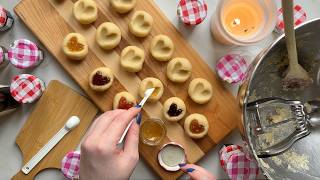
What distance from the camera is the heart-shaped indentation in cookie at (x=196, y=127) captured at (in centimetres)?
119

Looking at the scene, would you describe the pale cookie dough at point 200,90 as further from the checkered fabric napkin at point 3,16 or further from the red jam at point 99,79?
the checkered fabric napkin at point 3,16

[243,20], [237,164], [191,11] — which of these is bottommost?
[237,164]

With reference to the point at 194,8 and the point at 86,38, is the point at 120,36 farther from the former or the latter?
the point at 194,8

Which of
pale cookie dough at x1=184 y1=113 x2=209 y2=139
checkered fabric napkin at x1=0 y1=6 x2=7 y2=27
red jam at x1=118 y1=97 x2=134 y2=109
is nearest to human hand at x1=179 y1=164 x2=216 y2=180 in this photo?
pale cookie dough at x1=184 y1=113 x2=209 y2=139

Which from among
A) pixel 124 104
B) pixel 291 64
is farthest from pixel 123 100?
pixel 291 64

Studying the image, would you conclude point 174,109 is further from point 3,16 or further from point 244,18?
point 3,16

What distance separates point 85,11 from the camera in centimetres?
118

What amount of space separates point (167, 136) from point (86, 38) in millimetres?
370

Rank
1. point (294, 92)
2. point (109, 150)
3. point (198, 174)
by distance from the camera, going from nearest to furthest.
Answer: point (109, 150) < point (198, 174) < point (294, 92)

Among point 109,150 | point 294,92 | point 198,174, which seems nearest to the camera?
point 109,150

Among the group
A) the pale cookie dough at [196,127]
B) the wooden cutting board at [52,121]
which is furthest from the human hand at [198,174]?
the wooden cutting board at [52,121]

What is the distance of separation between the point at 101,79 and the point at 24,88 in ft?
0.73

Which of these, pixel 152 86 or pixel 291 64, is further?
pixel 152 86

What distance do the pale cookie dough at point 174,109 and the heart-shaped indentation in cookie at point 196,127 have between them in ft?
0.13
